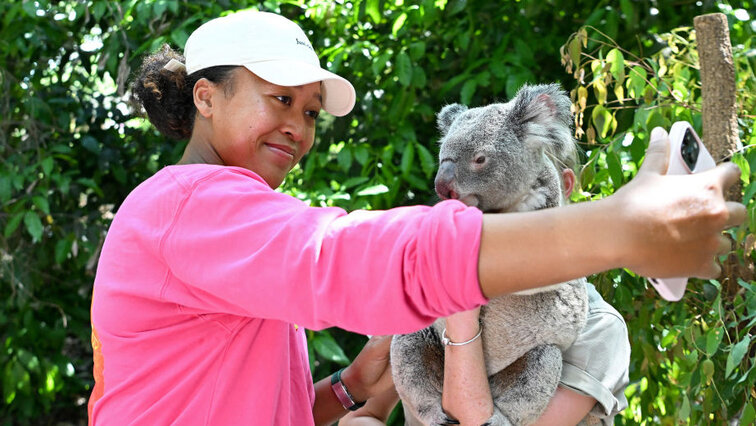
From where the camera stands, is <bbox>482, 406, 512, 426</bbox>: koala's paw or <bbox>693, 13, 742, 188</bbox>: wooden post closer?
<bbox>482, 406, 512, 426</bbox>: koala's paw

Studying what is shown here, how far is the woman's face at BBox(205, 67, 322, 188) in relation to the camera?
1463 mm

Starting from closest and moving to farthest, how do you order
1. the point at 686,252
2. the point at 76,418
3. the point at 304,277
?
the point at 686,252 → the point at 304,277 → the point at 76,418

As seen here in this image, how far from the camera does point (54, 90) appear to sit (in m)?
3.95

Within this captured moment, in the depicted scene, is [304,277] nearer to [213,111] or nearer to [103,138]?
[213,111]

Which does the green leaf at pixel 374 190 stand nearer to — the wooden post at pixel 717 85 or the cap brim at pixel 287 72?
the wooden post at pixel 717 85

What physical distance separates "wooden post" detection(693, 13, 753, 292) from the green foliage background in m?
0.12

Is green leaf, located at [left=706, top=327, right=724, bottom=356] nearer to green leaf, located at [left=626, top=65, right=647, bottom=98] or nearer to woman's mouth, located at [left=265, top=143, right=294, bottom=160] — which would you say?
green leaf, located at [left=626, top=65, right=647, bottom=98]

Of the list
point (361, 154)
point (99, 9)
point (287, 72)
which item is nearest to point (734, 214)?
point (287, 72)

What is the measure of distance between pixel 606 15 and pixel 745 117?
98 centimetres

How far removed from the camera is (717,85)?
2.13 meters

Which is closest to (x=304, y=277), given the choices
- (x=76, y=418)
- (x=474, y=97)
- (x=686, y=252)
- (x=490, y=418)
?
(x=686, y=252)

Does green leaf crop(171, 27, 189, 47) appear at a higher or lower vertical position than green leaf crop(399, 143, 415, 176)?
higher

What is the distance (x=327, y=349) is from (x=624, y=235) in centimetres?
231

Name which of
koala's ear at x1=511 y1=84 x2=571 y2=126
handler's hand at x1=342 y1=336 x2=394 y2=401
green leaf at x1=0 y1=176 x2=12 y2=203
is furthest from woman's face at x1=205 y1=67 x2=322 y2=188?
green leaf at x1=0 y1=176 x2=12 y2=203
